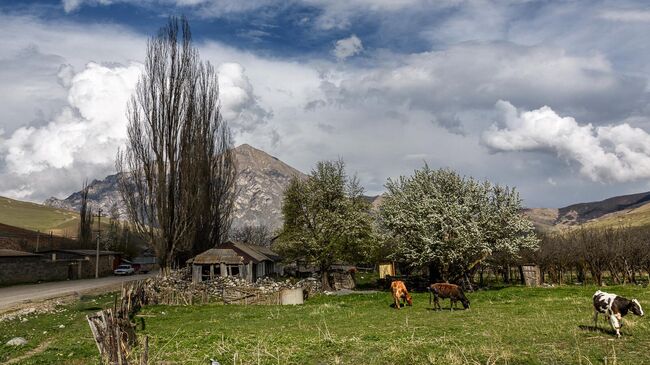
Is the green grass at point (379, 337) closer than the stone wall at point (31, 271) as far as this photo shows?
Yes

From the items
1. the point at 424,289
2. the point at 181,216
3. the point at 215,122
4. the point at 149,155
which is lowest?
the point at 424,289

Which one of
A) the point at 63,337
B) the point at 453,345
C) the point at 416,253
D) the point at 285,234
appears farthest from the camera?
the point at 285,234

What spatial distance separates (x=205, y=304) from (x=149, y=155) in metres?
16.8

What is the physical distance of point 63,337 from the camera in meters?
19.0

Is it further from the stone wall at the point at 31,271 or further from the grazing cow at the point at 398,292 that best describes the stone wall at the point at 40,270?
the grazing cow at the point at 398,292

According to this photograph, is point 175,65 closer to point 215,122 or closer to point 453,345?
point 215,122

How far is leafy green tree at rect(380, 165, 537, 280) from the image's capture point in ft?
120

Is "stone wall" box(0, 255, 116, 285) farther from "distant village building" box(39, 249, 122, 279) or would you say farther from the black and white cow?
the black and white cow

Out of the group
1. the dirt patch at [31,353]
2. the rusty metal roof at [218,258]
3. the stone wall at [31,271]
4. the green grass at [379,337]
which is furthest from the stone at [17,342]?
the stone wall at [31,271]

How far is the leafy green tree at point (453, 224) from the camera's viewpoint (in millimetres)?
36719

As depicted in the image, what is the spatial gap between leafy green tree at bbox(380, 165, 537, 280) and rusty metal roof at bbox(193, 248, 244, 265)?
644 inches

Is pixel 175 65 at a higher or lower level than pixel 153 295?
higher

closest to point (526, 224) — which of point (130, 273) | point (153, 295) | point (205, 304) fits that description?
point (205, 304)

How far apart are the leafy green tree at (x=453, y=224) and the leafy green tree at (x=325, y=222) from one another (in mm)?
5139
